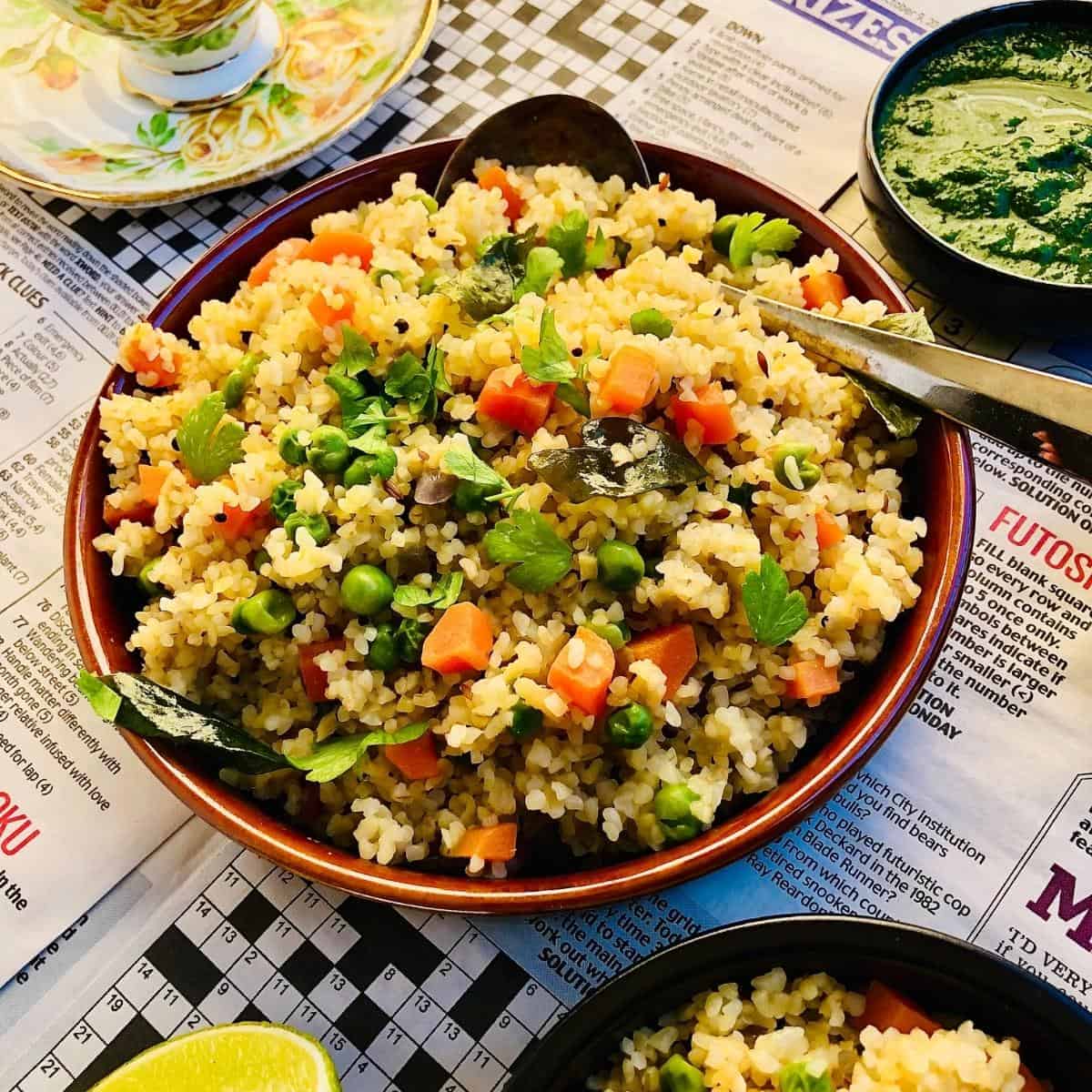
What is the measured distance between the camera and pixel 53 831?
1.68m

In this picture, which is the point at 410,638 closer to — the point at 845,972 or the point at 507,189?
the point at 845,972

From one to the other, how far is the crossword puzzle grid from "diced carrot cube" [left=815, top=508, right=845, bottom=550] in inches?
29.6

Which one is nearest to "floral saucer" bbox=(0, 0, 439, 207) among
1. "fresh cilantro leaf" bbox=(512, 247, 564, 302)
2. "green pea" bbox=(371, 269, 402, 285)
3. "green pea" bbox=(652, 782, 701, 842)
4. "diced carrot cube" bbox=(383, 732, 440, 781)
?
"green pea" bbox=(371, 269, 402, 285)

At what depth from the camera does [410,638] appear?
56.2 inches

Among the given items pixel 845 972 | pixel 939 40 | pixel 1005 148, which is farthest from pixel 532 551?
pixel 939 40

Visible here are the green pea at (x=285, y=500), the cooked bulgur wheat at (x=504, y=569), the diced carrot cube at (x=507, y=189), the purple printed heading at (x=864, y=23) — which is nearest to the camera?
the cooked bulgur wheat at (x=504, y=569)

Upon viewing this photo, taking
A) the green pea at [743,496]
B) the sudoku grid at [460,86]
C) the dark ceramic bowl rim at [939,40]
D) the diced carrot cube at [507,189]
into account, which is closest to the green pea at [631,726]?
the green pea at [743,496]

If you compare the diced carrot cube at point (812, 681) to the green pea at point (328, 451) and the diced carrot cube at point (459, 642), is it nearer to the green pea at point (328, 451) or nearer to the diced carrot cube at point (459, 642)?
the diced carrot cube at point (459, 642)

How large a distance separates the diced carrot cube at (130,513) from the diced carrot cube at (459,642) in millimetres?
526

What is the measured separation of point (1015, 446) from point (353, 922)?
1181mm

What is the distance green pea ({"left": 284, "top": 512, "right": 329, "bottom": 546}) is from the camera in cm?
146

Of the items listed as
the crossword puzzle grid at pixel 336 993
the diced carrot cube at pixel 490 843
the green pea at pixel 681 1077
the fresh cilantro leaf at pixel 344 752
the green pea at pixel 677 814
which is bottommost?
the crossword puzzle grid at pixel 336 993

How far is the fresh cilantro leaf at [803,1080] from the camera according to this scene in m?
1.18

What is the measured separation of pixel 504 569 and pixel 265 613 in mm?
332
